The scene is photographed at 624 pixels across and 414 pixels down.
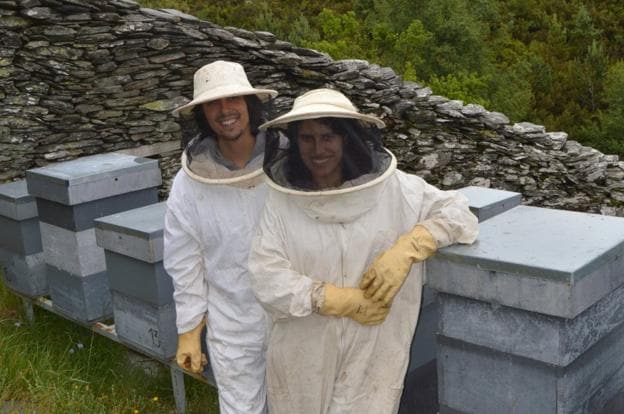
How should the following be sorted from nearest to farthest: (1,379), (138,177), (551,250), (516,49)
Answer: (551,250), (1,379), (138,177), (516,49)

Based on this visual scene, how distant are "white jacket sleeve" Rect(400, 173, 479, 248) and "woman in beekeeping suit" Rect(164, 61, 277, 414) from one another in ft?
1.97

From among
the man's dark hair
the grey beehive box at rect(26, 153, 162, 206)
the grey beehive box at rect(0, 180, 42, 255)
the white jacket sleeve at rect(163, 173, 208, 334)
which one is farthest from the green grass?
the man's dark hair

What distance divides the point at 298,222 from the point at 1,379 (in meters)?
2.42

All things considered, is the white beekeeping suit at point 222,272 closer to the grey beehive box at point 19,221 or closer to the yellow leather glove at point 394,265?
the yellow leather glove at point 394,265

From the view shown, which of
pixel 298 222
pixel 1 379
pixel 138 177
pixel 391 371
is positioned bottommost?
pixel 1 379

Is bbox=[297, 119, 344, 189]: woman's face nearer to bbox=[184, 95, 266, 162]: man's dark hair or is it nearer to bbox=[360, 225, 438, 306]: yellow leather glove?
bbox=[360, 225, 438, 306]: yellow leather glove

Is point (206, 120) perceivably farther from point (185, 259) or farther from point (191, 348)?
point (191, 348)

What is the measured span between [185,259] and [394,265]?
3.01 ft

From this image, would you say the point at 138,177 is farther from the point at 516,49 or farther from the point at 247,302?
the point at 516,49

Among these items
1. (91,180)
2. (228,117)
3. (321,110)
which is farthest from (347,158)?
(91,180)

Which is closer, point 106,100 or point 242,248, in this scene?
point 242,248

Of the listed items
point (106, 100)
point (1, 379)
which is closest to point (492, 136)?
point (106, 100)

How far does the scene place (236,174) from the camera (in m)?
2.61

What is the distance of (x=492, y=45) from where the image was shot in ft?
50.8
